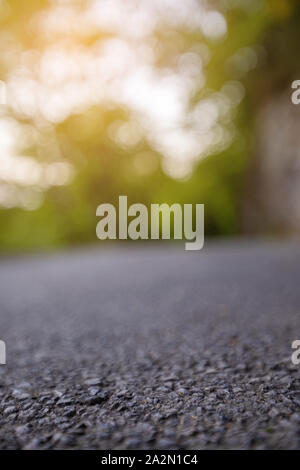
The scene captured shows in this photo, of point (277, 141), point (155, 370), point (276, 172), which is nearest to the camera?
point (155, 370)

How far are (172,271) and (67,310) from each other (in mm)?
2207

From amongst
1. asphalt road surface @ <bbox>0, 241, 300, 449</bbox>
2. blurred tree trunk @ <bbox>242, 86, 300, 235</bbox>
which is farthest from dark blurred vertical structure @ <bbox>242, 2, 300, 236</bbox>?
asphalt road surface @ <bbox>0, 241, 300, 449</bbox>

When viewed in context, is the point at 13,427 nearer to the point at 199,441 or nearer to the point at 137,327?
the point at 199,441

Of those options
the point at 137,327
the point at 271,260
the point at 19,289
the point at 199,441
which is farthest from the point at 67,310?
the point at 271,260

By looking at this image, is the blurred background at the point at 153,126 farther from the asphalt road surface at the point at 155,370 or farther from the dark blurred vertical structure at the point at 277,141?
the asphalt road surface at the point at 155,370

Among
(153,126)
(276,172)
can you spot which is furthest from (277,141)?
(153,126)

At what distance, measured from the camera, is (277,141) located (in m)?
11.1

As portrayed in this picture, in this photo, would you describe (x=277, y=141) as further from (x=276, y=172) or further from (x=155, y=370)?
(x=155, y=370)

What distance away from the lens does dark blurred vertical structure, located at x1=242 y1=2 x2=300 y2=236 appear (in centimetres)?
969

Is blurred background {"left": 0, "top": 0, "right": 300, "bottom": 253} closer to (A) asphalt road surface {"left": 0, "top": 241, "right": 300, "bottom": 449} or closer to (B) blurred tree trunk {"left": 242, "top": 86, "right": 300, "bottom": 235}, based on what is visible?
(B) blurred tree trunk {"left": 242, "top": 86, "right": 300, "bottom": 235}

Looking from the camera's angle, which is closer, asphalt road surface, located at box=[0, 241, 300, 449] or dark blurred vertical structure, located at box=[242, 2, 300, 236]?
asphalt road surface, located at box=[0, 241, 300, 449]

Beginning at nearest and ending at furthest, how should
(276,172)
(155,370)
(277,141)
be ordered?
(155,370) < (277,141) < (276,172)

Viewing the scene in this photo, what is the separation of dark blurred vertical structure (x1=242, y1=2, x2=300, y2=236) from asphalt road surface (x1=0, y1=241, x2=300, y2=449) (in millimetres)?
7416

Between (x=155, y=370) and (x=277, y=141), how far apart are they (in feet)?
34.7
